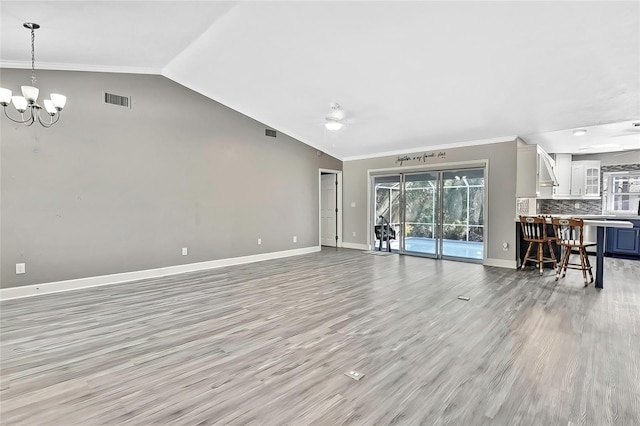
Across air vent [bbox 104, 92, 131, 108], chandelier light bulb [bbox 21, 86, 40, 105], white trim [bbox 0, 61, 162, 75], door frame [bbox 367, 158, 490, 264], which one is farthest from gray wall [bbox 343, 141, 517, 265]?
chandelier light bulb [bbox 21, 86, 40, 105]

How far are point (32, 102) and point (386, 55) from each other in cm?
424

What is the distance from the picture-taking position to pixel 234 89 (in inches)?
221

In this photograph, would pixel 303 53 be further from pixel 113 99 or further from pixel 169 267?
pixel 169 267

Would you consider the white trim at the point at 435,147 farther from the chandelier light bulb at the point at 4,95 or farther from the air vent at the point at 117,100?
the chandelier light bulb at the point at 4,95

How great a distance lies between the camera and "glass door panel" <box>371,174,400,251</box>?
781cm

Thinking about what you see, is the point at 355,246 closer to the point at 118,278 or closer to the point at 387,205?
the point at 387,205

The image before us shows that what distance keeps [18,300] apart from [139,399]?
11.8 ft

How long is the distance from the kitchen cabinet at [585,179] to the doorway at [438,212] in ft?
11.9

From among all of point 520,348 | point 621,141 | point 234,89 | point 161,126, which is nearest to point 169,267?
point 161,126

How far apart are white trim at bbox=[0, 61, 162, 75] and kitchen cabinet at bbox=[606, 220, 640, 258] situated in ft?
34.1

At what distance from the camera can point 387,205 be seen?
808 centimetres

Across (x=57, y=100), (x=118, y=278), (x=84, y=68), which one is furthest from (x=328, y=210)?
(x=57, y=100)

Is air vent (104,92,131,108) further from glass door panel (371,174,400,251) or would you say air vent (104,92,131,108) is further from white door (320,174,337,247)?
glass door panel (371,174,400,251)

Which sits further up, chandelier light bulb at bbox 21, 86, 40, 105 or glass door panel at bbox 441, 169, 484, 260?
chandelier light bulb at bbox 21, 86, 40, 105
